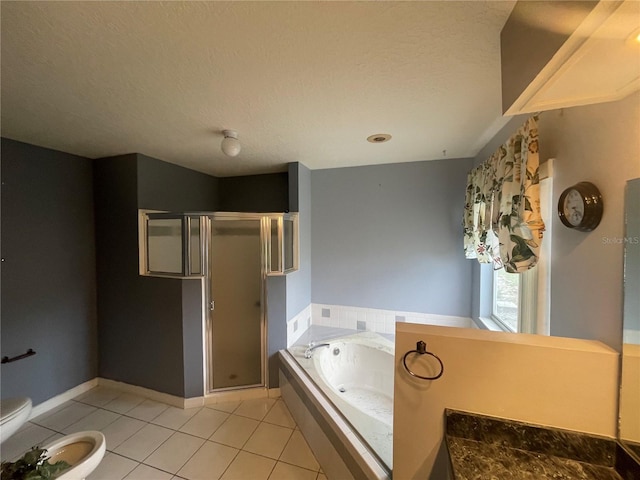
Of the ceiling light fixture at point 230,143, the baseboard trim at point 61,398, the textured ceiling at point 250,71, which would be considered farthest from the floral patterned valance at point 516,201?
the baseboard trim at point 61,398

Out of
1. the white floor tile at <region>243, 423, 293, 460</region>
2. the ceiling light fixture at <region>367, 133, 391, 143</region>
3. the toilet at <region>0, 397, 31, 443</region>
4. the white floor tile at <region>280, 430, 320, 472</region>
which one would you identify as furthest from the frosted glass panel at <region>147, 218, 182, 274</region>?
the ceiling light fixture at <region>367, 133, 391, 143</region>

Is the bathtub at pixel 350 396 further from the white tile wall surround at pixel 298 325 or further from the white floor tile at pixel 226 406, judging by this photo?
the white floor tile at pixel 226 406

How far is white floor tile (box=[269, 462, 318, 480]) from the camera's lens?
154 cm

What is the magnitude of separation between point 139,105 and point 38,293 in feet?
6.35

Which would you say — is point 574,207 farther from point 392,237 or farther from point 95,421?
point 95,421

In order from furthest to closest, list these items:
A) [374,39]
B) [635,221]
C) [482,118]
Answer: [482,118] → [374,39] → [635,221]

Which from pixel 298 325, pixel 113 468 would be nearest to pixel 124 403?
pixel 113 468

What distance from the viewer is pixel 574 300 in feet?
3.09

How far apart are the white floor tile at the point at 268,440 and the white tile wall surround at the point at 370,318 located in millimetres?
689

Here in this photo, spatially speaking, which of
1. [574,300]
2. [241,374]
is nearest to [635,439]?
[574,300]

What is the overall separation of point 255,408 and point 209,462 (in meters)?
0.56

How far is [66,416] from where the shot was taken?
2.05m

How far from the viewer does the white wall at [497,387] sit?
2.66 ft

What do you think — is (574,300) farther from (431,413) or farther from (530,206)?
(431,413)
